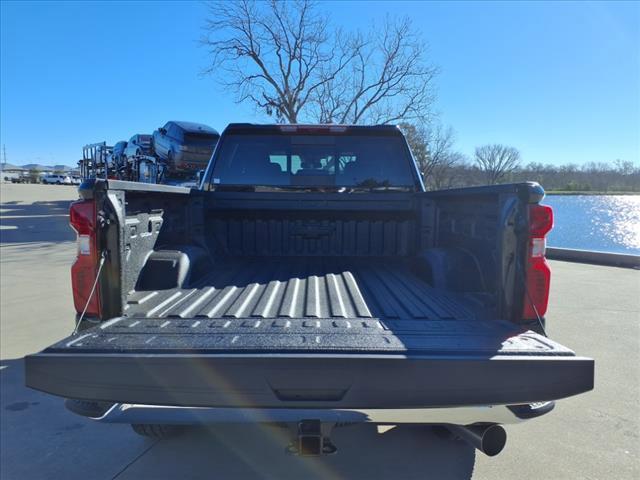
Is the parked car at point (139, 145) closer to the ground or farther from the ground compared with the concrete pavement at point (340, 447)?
farther from the ground

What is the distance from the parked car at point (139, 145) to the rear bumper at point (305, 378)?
1603 cm

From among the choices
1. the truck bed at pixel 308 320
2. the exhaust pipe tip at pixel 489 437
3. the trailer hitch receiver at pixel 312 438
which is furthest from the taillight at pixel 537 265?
the trailer hitch receiver at pixel 312 438

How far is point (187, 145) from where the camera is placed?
49.0 feet

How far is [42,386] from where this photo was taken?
6.07 ft

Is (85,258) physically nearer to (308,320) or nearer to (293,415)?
(308,320)

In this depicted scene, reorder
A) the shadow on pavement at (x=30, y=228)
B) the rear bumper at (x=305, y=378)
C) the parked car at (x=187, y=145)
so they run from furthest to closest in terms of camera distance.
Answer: the shadow on pavement at (x=30, y=228), the parked car at (x=187, y=145), the rear bumper at (x=305, y=378)

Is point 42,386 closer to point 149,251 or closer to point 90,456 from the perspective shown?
point 149,251

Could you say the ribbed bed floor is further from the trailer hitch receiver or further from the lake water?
the lake water

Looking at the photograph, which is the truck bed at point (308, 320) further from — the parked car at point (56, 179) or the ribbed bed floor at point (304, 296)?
the parked car at point (56, 179)

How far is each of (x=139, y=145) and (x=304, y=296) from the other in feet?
53.2

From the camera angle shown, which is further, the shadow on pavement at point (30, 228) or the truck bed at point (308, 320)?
the shadow on pavement at point (30, 228)

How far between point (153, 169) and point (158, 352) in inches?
559

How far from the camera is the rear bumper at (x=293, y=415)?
1861 millimetres

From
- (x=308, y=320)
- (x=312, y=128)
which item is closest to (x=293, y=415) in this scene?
(x=308, y=320)
